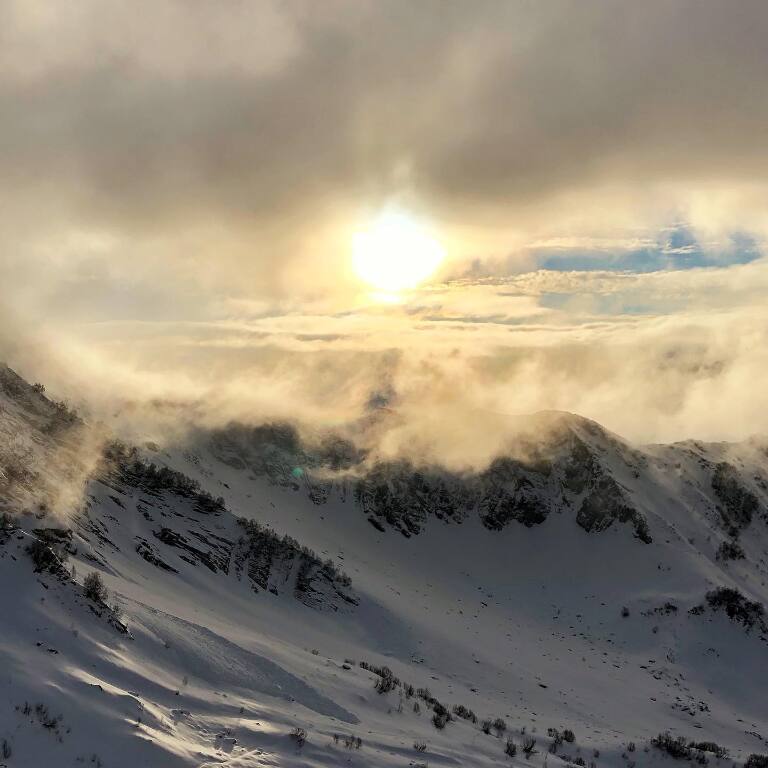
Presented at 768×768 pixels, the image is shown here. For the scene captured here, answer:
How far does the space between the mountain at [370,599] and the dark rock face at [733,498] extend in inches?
9.6

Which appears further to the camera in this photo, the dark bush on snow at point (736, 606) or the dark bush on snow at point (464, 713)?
the dark bush on snow at point (736, 606)

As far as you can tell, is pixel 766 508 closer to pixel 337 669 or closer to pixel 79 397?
pixel 337 669

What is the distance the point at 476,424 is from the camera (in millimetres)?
84062

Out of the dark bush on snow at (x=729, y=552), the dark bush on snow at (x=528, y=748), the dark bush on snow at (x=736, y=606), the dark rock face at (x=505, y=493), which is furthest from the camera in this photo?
the dark rock face at (x=505, y=493)

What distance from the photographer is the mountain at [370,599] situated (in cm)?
1354

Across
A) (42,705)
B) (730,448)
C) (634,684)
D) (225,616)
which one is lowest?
(42,705)

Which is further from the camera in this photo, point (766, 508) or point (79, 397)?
point (766, 508)

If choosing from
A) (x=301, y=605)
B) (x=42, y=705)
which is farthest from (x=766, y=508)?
(x=42, y=705)

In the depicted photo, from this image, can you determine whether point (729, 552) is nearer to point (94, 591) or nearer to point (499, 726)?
point (499, 726)

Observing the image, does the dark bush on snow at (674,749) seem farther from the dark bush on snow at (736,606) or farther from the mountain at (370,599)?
the dark bush on snow at (736,606)

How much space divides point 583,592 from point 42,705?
53456mm

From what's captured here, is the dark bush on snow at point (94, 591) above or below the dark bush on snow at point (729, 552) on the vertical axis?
below

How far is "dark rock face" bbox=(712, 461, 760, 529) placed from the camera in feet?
235

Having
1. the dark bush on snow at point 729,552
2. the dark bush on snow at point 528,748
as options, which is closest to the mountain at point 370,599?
the dark bush on snow at point 729,552
